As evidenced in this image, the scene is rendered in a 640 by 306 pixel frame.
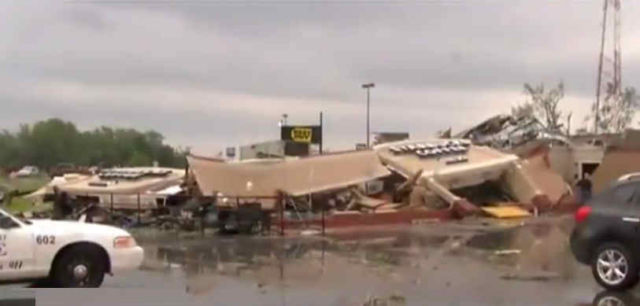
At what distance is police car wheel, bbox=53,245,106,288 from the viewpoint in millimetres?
12711

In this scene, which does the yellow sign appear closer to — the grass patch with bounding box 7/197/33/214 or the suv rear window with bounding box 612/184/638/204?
the grass patch with bounding box 7/197/33/214

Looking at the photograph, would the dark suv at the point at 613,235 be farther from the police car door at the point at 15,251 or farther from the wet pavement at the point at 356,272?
the police car door at the point at 15,251

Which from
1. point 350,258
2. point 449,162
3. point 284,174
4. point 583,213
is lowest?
point 350,258

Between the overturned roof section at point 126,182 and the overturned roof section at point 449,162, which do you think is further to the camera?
the overturned roof section at point 449,162

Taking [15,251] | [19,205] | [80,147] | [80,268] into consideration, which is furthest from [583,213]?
[80,147]

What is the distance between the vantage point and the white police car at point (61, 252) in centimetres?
1239

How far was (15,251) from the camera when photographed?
40.4 feet

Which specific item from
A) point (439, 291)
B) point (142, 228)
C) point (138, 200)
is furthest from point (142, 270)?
point (138, 200)

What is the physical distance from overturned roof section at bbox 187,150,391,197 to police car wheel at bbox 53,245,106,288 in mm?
20892

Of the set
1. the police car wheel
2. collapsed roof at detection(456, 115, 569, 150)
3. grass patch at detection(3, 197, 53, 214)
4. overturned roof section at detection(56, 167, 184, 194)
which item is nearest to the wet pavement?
the police car wheel

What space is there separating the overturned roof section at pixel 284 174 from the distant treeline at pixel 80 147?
4419 centimetres

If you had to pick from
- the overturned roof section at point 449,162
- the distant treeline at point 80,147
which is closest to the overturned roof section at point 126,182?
the overturned roof section at point 449,162

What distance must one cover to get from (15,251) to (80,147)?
83750 millimetres

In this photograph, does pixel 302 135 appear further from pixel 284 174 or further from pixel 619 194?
pixel 619 194
